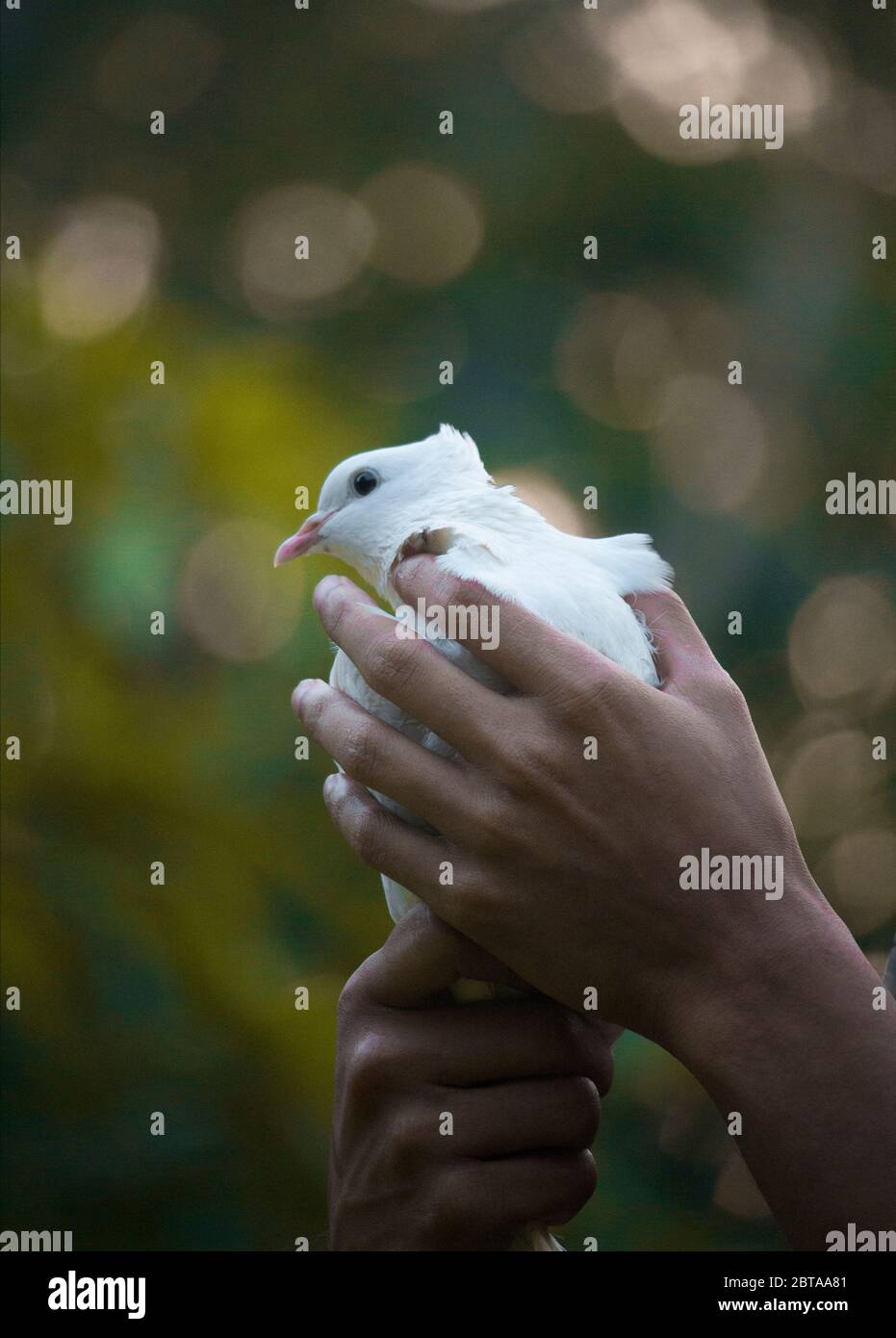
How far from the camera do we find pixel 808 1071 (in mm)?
758

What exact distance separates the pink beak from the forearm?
2.32 ft

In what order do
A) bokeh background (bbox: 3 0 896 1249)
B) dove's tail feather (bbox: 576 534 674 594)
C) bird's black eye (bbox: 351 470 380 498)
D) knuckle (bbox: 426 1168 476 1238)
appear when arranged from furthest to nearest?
bokeh background (bbox: 3 0 896 1249) → bird's black eye (bbox: 351 470 380 498) → dove's tail feather (bbox: 576 534 674 594) → knuckle (bbox: 426 1168 476 1238)

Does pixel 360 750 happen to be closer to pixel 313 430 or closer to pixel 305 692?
pixel 305 692

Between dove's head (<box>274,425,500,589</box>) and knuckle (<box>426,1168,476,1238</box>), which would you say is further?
dove's head (<box>274,425,500,589</box>)

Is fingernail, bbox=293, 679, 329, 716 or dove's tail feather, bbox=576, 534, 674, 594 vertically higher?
dove's tail feather, bbox=576, 534, 674, 594

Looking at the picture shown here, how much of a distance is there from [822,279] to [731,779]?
1.25 meters

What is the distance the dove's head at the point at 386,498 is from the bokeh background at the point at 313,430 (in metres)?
0.50

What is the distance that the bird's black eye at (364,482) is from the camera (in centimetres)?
121

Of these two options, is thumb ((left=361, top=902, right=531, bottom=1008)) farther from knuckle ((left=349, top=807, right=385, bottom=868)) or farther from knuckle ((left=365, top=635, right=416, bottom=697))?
knuckle ((left=365, top=635, right=416, bottom=697))

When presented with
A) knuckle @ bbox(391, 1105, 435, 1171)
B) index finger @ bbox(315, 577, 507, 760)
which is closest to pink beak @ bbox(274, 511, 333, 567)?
index finger @ bbox(315, 577, 507, 760)

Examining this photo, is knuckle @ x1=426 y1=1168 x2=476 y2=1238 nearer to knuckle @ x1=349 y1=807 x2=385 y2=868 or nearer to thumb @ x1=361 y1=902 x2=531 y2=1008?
thumb @ x1=361 y1=902 x2=531 y2=1008

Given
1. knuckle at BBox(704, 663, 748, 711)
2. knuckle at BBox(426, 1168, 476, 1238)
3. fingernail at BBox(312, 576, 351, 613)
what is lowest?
knuckle at BBox(426, 1168, 476, 1238)

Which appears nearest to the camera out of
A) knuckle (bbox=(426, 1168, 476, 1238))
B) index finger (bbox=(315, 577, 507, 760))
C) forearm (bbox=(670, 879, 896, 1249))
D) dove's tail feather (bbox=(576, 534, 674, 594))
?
forearm (bbox=(670, 879, 896, 1249))

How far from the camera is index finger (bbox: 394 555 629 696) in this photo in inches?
33.3
